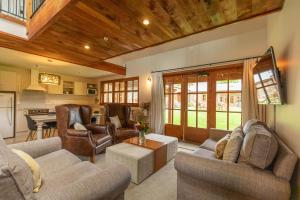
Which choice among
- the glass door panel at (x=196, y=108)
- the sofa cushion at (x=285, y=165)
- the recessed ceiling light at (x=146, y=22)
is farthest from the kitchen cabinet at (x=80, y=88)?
the sofa cushion at (x=285, y=165)

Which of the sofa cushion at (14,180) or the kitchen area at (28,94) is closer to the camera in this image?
the sofa cushion at (14,180)

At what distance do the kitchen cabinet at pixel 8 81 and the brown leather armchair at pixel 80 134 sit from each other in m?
2.73

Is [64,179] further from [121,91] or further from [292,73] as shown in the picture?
[121,91]

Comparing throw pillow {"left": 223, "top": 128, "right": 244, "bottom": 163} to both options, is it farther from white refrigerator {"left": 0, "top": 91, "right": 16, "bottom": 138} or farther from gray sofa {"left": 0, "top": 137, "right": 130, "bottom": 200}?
white refrigerator {"left": 0, "top": 91, "right": 16, "bottom": 138}

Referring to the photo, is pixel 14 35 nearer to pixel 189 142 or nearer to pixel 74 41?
pixel 74 41

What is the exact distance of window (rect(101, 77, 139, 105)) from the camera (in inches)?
216

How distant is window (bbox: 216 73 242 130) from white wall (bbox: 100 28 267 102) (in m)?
0.54

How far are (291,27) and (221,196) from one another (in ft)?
6.10

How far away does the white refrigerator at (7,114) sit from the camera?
4.41m

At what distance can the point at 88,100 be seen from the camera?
22.9ft

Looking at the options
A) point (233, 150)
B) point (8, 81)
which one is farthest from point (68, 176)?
point (8, 81)

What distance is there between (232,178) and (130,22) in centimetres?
229

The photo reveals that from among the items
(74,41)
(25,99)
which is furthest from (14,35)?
Result: (25,99)

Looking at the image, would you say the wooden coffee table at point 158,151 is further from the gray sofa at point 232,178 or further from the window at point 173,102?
the window at point 173,102
